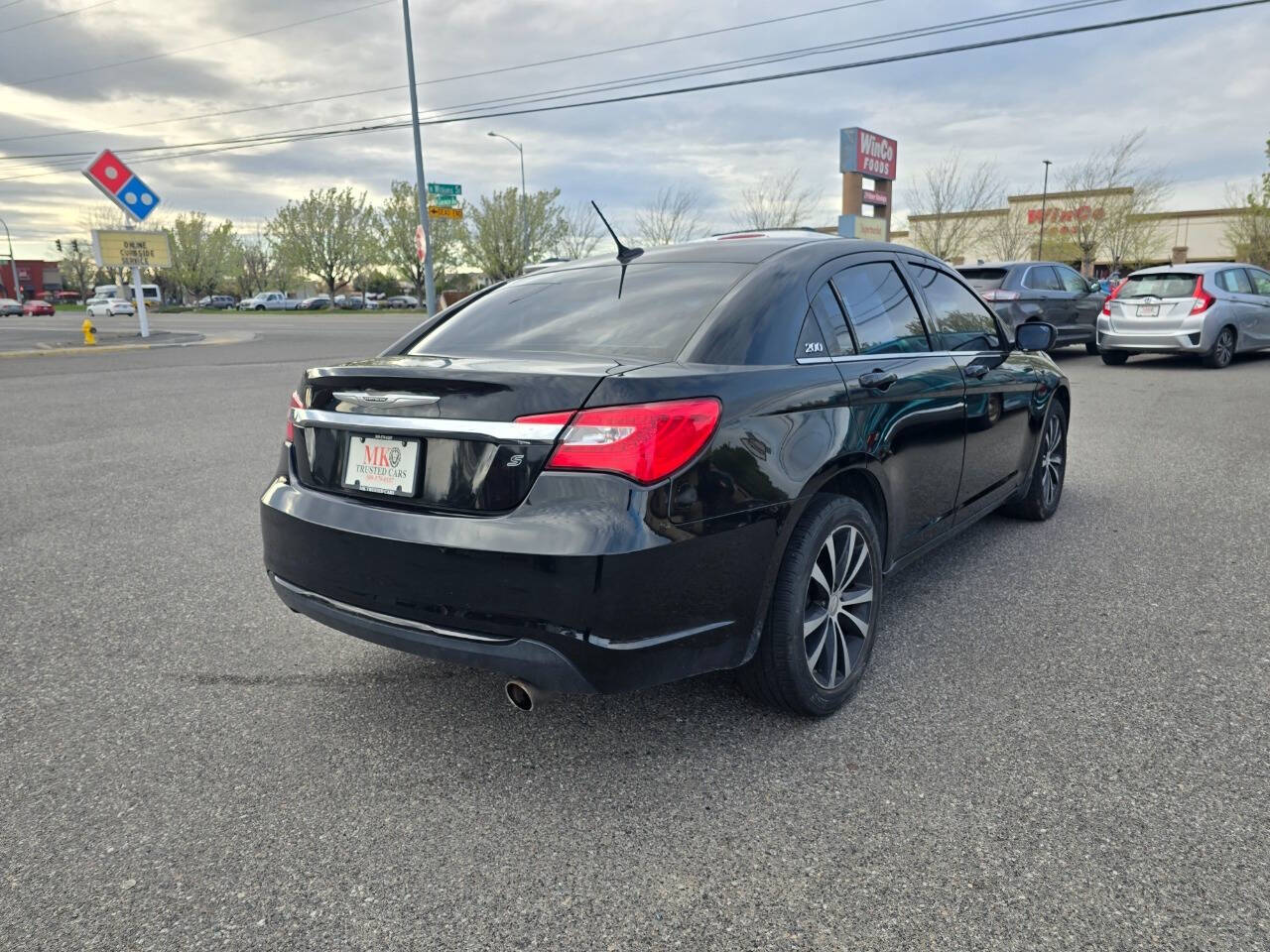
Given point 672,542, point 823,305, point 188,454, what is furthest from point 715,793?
point 188,454

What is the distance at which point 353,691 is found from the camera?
10.3 feet

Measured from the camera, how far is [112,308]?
64.8 metres

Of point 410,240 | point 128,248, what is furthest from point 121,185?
point 410,240

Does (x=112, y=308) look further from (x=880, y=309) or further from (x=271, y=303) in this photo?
(x=880, y=309)

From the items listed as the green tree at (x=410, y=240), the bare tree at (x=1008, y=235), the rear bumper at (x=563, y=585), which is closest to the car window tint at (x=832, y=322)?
the rear bumper at (x=563, y=585)

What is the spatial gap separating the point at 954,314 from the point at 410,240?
70288mm

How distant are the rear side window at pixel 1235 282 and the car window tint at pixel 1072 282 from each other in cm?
205

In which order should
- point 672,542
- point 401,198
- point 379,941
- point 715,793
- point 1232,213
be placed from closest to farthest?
point 379,941
point 672,542
point 715,793
point 1232,213
point 401,198

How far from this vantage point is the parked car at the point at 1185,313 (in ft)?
42.7

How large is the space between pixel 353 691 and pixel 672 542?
1.49 meters

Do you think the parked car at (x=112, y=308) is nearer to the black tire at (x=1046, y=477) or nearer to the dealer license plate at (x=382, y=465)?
the black tire at (x=1046, y=477)

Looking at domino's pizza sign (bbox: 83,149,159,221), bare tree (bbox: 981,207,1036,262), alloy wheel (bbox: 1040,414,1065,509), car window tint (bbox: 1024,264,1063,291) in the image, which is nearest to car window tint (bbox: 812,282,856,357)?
alloy wheel (bbox: 1040,414,1065,509)

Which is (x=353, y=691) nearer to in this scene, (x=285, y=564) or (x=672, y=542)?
(x=285, y=564)

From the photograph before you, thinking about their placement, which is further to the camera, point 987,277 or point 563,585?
point 987,277
